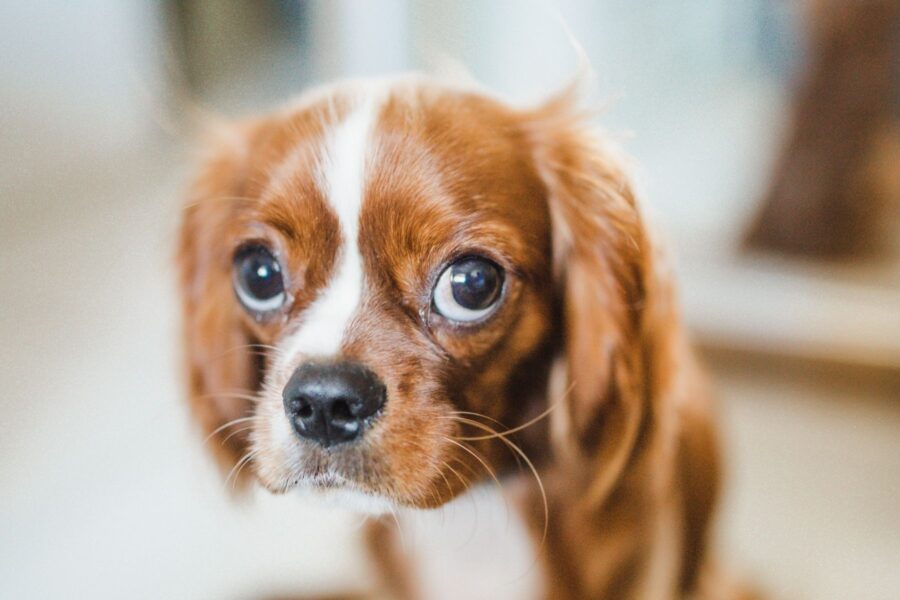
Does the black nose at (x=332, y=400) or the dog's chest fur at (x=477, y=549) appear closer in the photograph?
the black nose at (x=332, y=400)

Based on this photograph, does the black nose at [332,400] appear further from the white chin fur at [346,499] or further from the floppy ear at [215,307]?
the floppy ear at [215,307]

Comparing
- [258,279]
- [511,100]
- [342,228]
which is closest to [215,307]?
[258,279]

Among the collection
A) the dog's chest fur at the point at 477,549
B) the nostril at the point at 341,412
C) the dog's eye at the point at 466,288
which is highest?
the dog's eye at the point at 466,288

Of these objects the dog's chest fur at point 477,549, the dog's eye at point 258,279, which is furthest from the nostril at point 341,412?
the dog's chest fur at point 477,549

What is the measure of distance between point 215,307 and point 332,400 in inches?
9.5

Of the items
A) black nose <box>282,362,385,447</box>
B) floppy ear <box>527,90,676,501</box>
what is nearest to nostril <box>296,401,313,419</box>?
black nose <box>282,362,385,447</box>

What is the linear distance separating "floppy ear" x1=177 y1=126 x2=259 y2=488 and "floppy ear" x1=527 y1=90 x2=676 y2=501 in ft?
0.89

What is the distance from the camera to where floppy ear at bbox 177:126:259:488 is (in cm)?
65

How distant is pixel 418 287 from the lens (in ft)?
1.71

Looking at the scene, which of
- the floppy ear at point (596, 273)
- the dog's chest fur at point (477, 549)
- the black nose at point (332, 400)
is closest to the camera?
the black nose at point (332, 400)

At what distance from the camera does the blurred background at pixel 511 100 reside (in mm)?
638

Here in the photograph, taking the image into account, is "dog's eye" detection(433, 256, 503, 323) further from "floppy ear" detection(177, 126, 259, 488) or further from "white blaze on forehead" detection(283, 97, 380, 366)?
"floppy ear" detection(177, 126, 259, 488)

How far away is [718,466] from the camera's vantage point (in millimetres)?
825

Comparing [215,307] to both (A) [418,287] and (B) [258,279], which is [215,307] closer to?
(B) [258,279]
